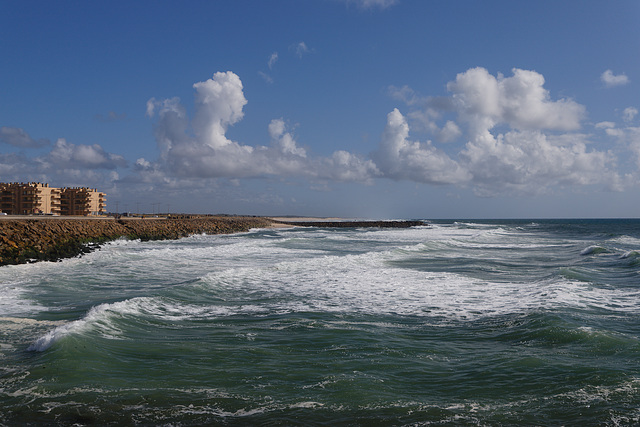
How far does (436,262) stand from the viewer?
21.5 m

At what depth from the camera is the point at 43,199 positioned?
303 feet

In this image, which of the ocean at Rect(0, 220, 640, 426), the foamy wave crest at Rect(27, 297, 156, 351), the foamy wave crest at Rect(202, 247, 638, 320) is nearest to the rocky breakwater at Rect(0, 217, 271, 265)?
the ocean at Rect(0, 220, 640, 426)

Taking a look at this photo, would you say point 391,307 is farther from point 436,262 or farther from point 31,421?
point 436,262

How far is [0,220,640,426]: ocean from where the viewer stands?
17.4ft

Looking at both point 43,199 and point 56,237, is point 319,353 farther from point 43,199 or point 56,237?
point 43,199

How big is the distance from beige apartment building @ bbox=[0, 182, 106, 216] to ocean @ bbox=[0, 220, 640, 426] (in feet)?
288

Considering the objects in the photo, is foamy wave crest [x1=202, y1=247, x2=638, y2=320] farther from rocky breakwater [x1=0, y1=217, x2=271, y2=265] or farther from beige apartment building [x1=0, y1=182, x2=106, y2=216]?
beige apartment building [x1=0, y1=182, x2=106, y2=216]

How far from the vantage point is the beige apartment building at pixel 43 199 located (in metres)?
89.4

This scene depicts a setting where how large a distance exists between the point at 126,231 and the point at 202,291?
2970 centimetres

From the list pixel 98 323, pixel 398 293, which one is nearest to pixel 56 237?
pixel 98 323

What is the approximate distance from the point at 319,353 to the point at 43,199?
101 m

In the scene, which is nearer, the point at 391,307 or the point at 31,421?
the point at 31,421

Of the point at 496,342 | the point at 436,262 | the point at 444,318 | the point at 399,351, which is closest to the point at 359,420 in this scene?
the point at 399,351

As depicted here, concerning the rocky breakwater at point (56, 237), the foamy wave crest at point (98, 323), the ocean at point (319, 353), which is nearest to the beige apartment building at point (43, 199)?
the rocky breakwater at point (56, 237)
